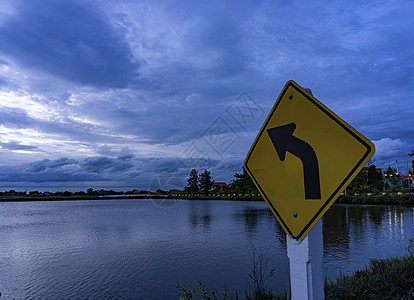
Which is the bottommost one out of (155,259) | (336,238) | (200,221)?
(200,221)

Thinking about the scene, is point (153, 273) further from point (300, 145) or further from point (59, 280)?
point (300, 145)

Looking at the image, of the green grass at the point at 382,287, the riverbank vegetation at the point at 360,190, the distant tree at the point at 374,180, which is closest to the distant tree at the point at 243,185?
the riverbank vegetation at the point at 360,190

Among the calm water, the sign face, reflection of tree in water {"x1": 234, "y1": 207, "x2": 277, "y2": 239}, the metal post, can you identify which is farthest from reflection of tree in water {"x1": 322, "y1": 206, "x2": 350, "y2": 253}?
the sign face

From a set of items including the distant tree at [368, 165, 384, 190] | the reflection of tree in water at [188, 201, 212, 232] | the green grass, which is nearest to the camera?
the green grass

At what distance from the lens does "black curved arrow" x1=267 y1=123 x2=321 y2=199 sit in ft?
5.35

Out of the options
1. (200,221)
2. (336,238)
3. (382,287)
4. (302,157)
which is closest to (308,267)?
(302,157)

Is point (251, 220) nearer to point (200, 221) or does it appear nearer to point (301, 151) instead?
point (200, 221)

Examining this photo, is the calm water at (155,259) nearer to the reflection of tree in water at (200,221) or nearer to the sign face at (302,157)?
the reflection of tree in water at (200,221)

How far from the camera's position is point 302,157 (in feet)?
5.62

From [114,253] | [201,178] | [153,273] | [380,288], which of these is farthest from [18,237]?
[201,178]

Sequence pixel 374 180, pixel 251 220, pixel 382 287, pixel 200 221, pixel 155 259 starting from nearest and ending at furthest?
pixel 382 287
pixel 155 259
pixel 251 220
pixel 200 221
pixel 374 180

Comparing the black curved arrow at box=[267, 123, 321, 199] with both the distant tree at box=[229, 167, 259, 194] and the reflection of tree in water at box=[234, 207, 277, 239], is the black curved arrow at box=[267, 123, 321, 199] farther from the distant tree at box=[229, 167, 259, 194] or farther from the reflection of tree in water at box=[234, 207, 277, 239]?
the distant tree at box=[229, 167, 259, 194]

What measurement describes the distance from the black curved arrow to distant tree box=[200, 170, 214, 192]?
379ft

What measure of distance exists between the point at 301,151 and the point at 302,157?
39 mm
